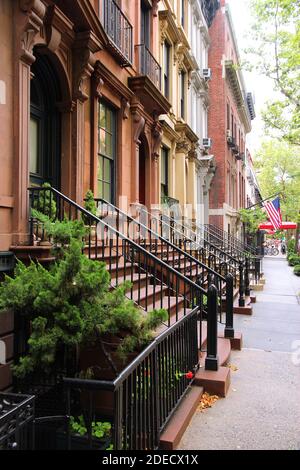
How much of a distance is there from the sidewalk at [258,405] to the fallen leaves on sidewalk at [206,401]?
6 cm

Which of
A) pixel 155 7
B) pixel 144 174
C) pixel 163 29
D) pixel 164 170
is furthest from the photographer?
pixel 164 170

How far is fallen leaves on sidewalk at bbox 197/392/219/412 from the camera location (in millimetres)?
4680

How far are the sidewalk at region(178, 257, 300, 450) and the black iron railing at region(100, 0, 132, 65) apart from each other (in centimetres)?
660

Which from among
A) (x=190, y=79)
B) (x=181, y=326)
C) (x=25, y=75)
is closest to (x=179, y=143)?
(x=190, y=79)

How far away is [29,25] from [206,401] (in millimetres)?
5099

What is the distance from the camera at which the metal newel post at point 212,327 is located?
5270mm

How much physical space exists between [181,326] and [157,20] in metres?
10.7

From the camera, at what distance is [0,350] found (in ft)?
15.3

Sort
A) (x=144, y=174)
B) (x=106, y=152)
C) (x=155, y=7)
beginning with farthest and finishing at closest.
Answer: (x=144, y=174) < (x=155, y=7) < (x=106, y=152)

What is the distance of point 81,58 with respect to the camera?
7074 mm

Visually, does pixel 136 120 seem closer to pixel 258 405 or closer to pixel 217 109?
pixel 258 405

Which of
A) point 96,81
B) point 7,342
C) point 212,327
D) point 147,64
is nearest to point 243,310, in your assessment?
point 212,327

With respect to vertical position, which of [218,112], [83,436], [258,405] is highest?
[218,112]

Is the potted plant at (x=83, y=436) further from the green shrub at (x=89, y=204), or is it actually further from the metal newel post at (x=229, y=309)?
the green shrub at (x=89, y=204)
